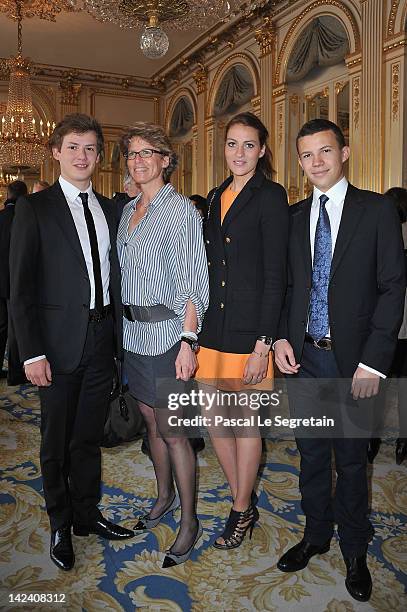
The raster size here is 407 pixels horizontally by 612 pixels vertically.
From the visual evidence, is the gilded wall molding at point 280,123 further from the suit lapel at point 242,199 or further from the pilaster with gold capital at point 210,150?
the suit lapel at point 242,199

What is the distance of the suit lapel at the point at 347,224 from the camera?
196 cm

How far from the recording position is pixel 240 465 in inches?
91.7

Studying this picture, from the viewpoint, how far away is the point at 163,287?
7.21 feet

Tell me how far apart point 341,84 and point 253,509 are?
5.89 m

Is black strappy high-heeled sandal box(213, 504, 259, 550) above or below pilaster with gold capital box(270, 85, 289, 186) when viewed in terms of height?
below

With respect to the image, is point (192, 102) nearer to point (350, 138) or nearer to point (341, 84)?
point (341, 84)

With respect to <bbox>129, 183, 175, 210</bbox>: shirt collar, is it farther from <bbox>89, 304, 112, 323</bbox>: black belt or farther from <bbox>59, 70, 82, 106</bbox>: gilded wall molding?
<bbox>59, 70, 82, 106</bbox>: gilded wall molding

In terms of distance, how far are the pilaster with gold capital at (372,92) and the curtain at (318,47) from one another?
579 millimetres

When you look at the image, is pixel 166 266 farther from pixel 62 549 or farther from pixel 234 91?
pixel 234 91

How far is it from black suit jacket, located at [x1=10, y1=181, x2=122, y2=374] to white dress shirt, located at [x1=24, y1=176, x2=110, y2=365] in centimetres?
4

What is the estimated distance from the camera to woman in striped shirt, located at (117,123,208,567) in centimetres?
217

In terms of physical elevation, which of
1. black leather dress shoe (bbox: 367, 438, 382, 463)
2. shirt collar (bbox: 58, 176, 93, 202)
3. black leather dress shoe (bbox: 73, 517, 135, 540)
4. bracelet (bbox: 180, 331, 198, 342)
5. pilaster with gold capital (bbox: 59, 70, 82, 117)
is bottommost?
black leather dress shoe (bbox: 73, 517, 135, 540)

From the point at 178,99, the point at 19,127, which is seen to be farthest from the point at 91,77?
the point at 19,127

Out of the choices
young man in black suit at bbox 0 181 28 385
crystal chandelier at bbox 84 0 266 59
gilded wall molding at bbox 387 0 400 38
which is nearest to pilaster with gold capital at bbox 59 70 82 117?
crystal chandelier at bbox 84 0 266 59
